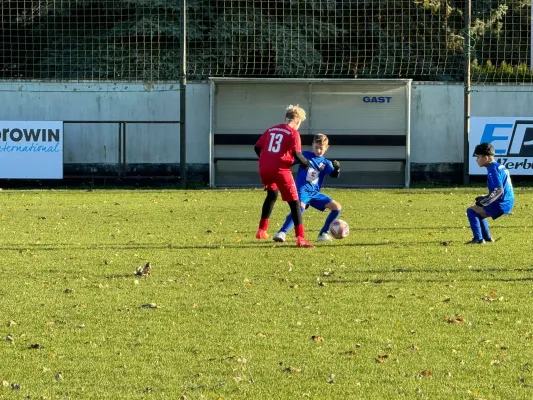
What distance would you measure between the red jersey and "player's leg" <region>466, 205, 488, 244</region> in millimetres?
2399

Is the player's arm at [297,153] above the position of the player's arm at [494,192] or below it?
above

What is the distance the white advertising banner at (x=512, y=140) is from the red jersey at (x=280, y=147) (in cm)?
1467

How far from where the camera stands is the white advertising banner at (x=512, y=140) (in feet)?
89.9

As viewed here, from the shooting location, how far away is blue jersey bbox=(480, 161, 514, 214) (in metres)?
13.8

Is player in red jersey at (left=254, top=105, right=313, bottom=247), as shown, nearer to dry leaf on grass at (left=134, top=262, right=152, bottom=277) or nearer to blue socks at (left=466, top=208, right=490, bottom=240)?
blue socks at (left=466, top=208, right=490, bottom=240)

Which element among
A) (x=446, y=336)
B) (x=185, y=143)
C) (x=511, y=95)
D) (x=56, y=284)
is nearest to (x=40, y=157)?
(x=185, y=143)

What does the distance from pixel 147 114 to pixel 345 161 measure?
5.52 meters

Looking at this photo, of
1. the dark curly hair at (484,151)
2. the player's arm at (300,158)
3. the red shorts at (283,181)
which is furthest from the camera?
the dark curly hair at (484,151)

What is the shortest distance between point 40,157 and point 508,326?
20879mm

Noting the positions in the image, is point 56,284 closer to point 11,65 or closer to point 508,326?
point 508,326

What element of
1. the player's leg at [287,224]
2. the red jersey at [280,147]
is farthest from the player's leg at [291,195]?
the player's leg at [287,224]

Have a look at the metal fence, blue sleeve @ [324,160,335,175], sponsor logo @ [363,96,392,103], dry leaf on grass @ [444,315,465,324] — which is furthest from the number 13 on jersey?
the metal fence

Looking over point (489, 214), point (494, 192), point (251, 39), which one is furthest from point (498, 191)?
point (251, 39)

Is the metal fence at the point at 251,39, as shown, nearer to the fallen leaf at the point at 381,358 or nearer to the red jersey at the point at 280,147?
the red jersey at the point at 280,147
